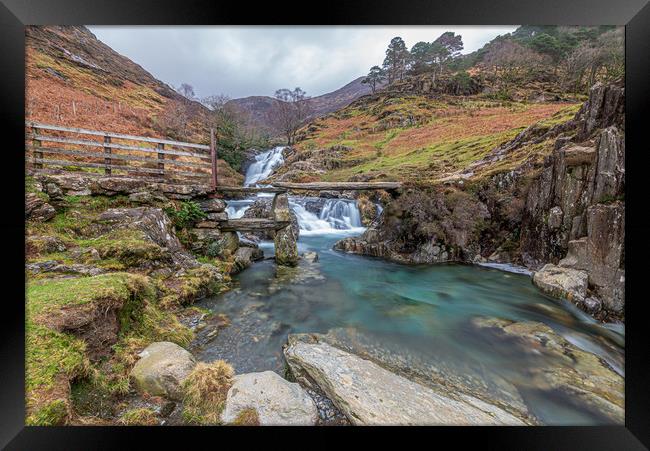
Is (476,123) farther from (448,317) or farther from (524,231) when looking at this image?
(448,317)

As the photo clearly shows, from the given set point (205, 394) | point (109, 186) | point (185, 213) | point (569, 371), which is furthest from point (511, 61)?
point (205, 394)

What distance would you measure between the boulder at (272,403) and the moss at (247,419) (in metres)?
0.02

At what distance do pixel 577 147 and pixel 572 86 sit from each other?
1528 cm

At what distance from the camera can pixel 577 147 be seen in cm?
544

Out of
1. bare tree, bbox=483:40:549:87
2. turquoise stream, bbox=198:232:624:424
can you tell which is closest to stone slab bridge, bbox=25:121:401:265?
turquoise stream, bbox=198:232:624:424

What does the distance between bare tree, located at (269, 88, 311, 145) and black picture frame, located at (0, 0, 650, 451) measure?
22158 millimetres

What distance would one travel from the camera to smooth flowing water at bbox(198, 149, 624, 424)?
9.99 feet

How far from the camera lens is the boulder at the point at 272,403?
202cm

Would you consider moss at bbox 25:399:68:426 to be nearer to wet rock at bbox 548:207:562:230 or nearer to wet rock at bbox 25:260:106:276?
wet rock at bbox 25:260:106:276

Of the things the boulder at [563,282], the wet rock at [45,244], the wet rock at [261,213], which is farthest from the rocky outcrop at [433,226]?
the wet rock at [45,244]

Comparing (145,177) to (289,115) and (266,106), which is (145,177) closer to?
(266,106)

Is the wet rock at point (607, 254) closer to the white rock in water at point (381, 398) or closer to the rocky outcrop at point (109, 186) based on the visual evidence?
the white rock in water at point (381, 398)
